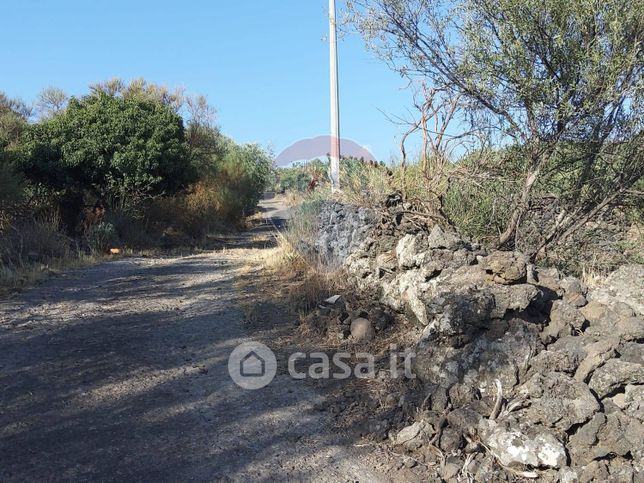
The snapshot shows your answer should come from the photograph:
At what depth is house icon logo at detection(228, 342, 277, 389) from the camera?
5211 mm

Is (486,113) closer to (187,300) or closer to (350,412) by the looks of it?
(350,412)

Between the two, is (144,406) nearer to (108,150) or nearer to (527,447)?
(527,447)

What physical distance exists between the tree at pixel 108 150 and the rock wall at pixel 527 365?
12.1 m

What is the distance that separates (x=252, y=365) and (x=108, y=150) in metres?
12.1

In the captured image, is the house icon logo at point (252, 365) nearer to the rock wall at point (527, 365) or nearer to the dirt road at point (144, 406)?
the dirt road at point (144, 406)

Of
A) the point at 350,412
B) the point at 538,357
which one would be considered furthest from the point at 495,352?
the point at 350,412

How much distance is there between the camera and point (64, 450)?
12.2ft

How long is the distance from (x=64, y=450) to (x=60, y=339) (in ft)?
8.77

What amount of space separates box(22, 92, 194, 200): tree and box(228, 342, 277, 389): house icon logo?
11240 millimetres

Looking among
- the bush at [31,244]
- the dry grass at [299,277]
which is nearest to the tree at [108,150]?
the bush at [31,244]

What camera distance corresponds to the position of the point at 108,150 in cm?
1584

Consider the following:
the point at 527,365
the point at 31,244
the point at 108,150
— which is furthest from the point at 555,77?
the point at 108,150

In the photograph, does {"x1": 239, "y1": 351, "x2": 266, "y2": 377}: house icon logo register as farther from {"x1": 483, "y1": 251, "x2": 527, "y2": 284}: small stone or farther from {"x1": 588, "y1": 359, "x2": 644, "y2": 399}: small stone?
{"x1": 588, "y1": 359, "x2": 644, "y2": 399}: small stone

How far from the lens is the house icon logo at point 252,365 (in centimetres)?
521
